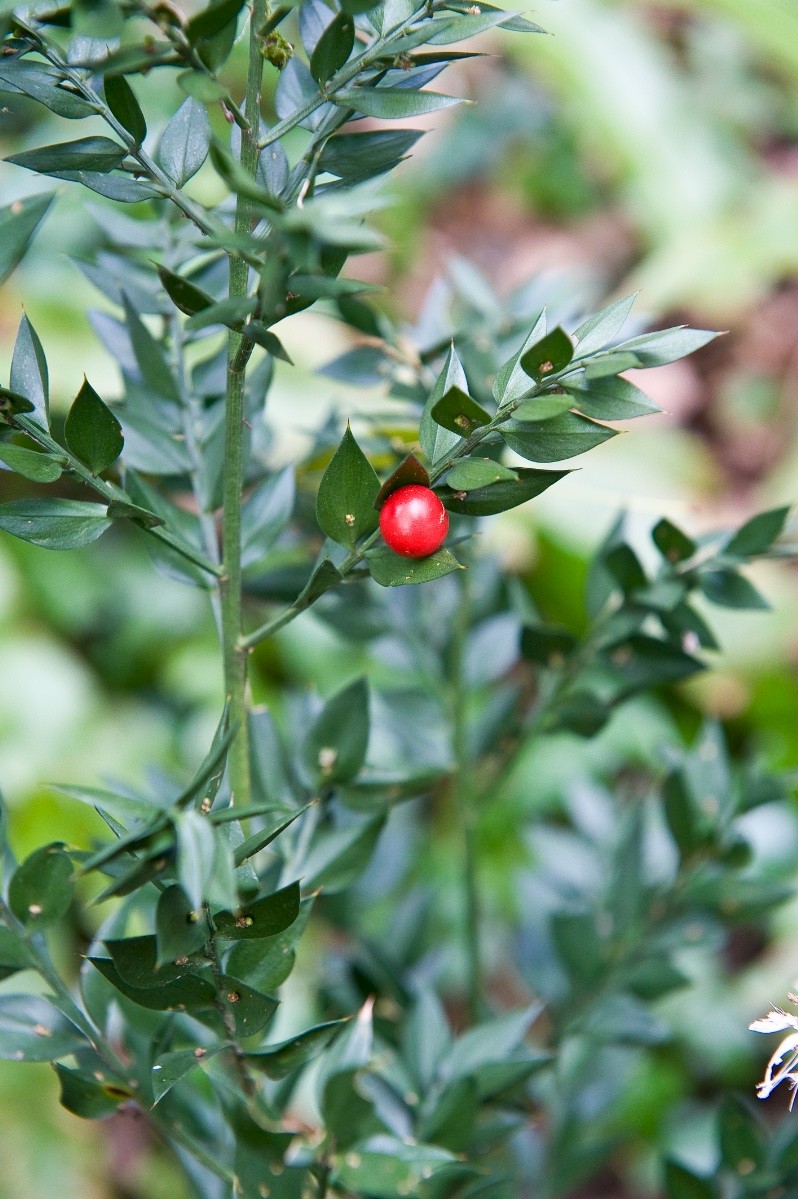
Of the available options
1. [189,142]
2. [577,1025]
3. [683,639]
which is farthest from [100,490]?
[577,1025]

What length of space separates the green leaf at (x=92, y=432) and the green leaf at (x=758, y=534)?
0.38 meters

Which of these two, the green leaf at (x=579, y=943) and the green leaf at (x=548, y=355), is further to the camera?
the green leaf at (x=579, y=943)

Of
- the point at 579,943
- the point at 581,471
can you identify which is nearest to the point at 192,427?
the point at 579,943

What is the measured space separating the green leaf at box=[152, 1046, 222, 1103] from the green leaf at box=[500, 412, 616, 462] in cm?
31

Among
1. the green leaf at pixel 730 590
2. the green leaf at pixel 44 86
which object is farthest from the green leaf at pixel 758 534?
the green leaf at pixel 44 86

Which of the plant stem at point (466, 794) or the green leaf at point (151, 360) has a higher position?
the green leaf at point (151, 360)

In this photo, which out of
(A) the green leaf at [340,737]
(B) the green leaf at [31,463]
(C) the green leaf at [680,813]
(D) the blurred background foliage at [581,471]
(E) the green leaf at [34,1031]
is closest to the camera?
(B) the green leaf at [31,463]

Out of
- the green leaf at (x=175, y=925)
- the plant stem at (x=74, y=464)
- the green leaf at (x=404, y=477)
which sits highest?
the green leaf at (x=404, y=477)

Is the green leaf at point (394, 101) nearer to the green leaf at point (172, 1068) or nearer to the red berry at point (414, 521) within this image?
the red berry at point (414, 521)

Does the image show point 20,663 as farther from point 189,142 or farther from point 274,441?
point 189,142

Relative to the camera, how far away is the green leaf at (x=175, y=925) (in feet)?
1.46

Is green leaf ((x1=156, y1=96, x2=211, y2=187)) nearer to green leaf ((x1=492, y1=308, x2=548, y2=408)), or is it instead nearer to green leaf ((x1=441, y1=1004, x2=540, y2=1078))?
green leaf ((x1=492, y1=308, x2=548, y2=408))

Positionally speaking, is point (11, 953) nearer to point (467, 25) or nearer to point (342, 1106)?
point (342, 1106)

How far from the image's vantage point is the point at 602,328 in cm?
49
